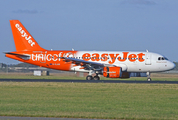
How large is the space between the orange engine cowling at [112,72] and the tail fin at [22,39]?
1055 cm

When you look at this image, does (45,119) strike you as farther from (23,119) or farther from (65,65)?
(65,65)

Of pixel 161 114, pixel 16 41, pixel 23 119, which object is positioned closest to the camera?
pixel 23 119

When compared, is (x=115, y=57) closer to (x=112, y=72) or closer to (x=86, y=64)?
(x=112, y=72)

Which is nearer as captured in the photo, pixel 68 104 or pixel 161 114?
pixel 161 114

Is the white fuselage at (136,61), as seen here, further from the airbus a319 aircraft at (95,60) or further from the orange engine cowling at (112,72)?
the orange engine cowling at (112,72)

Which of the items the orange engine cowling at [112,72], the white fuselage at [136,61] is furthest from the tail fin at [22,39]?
the orange engine cowling at [112,72]

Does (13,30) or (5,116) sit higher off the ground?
(13,30)

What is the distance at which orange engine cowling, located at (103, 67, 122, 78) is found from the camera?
41.2 metres

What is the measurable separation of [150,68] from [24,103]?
28.2 m

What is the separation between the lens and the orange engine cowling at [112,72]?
41.2m

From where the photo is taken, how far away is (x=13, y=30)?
47219 mm

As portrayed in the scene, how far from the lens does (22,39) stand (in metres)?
46.6

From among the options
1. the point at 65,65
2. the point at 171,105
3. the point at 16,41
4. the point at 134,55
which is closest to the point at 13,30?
the point at 16,41

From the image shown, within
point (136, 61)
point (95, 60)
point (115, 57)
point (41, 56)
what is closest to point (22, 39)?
point (41, 56)
